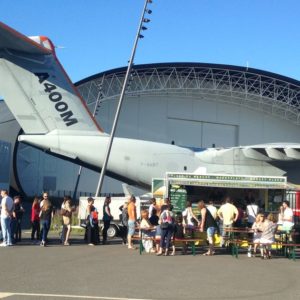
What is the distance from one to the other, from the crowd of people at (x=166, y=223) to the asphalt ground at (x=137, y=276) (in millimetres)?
593

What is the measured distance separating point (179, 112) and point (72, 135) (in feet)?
101

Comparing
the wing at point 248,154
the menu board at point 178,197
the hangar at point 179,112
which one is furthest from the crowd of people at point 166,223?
the hangar at point 179,112

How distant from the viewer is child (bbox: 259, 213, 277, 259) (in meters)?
13.5

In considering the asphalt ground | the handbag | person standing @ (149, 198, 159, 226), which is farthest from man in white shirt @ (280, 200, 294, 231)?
person standing @ (149, 198, 159, 226)

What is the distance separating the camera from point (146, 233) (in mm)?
14586

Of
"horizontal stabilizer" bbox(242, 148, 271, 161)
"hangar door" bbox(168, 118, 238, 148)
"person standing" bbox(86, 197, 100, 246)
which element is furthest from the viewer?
"hangar door" bbox(168, 118, 238, 148)

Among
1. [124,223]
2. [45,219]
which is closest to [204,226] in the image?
[124,223]

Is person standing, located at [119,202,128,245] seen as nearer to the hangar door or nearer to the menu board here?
the menu board

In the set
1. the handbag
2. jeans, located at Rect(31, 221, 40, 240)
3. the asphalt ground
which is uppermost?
the handbag

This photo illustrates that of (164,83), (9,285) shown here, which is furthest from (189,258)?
(164,83)

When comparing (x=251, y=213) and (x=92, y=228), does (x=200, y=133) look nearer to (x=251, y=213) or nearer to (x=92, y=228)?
(x=251, y=213)

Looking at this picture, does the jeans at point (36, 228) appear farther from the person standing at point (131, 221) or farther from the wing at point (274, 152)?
the wing at point (274, 152)

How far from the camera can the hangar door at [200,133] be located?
51.0 m

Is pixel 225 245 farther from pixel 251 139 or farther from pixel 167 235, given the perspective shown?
pixel 251 139
